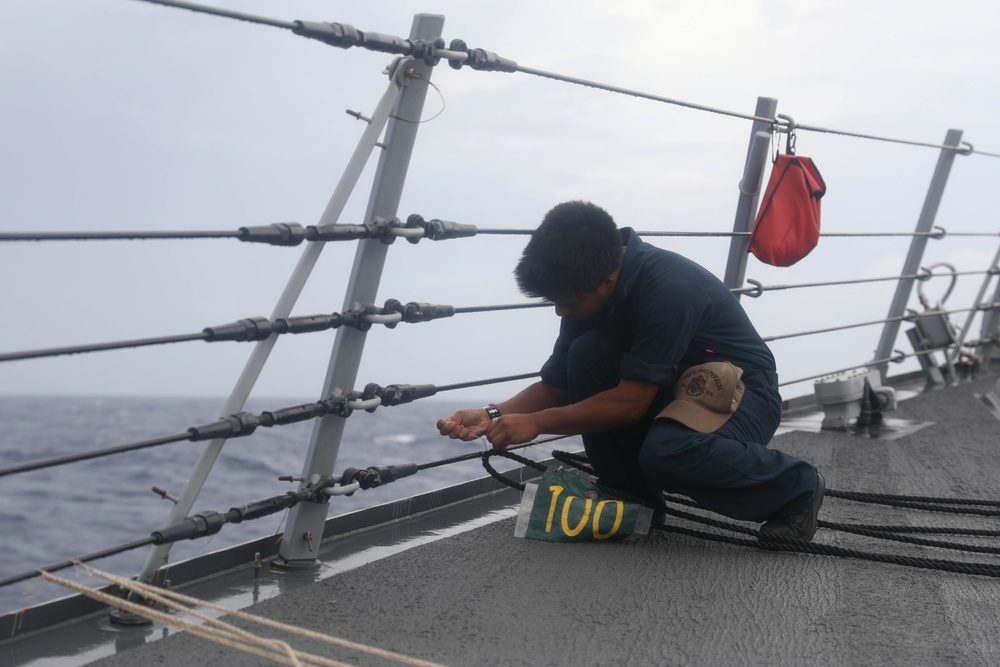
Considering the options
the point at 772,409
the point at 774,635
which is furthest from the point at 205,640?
the point at 772,409

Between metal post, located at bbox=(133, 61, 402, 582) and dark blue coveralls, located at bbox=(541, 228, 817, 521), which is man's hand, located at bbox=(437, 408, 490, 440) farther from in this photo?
metal post, located at bbox=(133, 61, 402, 582)

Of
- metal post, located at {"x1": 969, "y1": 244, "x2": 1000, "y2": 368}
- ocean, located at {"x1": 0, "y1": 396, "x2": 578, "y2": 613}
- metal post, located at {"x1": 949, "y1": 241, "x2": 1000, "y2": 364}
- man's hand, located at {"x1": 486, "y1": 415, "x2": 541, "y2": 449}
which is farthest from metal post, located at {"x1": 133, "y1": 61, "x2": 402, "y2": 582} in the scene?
ocean, located at {"x1": 0, "y1": 396, "x2": 578, "y2": 613}

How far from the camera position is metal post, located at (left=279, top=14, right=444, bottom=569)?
70.8 inches

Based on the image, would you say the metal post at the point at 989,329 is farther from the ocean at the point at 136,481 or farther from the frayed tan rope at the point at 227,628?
the ocean at the point at 136,481

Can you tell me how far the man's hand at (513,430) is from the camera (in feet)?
6.28

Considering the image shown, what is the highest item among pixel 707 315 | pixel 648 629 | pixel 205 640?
pixel 707 315

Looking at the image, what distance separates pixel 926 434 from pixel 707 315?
1.85 metres

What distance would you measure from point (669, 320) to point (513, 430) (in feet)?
1.25

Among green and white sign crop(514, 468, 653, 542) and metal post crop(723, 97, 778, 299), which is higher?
metal post crop(723, 97, 778, 299)

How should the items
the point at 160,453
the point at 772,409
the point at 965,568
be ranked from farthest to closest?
the point at 160,453 < the point at 772,409 < the point at 965,568

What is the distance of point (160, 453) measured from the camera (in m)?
45.5

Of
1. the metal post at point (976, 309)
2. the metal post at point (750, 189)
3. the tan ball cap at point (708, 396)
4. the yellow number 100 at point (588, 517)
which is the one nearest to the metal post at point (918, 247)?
the metal post at point (976, 309)

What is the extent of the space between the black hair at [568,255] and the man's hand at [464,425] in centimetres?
28

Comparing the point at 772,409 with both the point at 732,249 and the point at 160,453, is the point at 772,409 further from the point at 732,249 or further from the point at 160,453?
the point at 160,453
